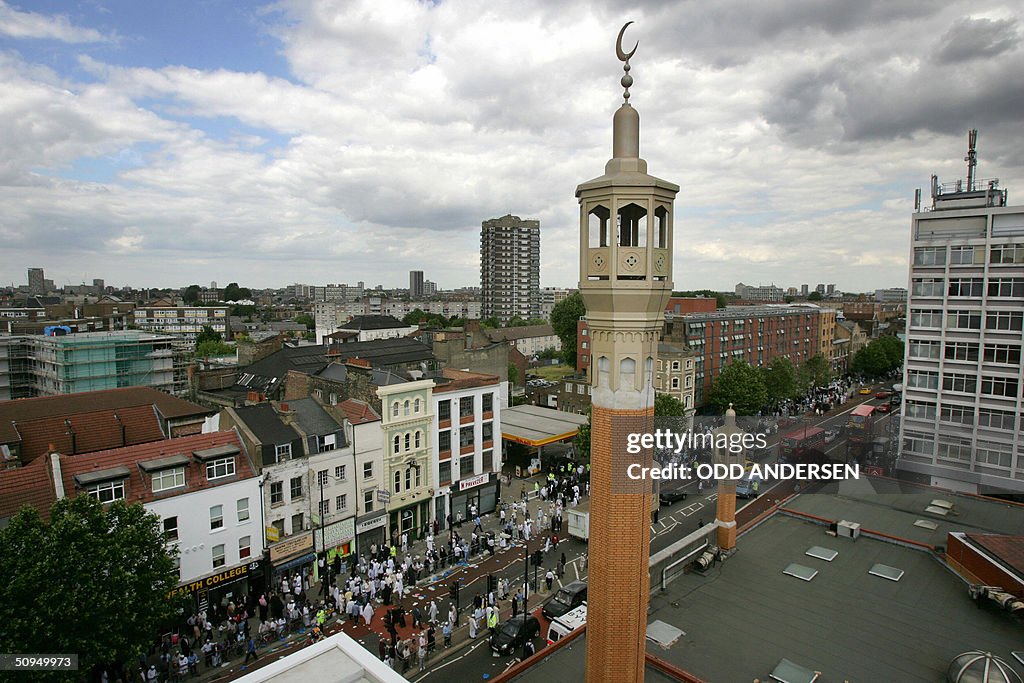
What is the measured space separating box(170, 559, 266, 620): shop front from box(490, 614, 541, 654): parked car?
40.2ft

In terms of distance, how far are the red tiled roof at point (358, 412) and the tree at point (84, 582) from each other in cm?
1331

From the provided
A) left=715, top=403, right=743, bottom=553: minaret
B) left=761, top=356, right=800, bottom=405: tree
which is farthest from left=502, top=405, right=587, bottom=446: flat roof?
left=715, top=403, right=743, bottom=553: minaret

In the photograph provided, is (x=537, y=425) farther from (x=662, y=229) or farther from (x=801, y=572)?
(x=662, y=229)

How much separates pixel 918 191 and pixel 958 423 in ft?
50.7

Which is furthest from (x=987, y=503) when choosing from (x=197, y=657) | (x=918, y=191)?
(x=197, y=657)

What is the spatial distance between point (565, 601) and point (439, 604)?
6.33 meters

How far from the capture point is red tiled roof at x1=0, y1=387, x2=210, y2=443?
34031 mm

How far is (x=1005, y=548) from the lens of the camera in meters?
16.2

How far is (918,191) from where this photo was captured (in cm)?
3781

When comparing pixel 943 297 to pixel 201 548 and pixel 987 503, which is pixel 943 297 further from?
pixel 201 548

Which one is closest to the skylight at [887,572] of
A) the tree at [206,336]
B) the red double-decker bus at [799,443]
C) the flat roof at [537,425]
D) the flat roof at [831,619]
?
the flat roof at [831,619]

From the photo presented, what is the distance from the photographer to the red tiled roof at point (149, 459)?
79.4 feet

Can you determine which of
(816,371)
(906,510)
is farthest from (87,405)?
(816,371)

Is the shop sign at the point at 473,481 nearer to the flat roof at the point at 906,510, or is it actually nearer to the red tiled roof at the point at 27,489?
the flat roof at the point at 906,510
